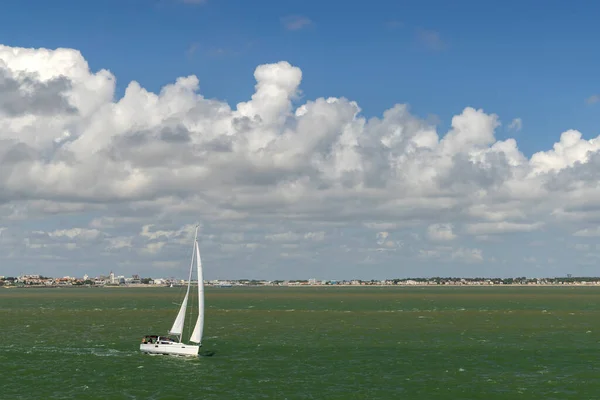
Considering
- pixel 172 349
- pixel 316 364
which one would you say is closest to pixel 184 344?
pixel 172 349

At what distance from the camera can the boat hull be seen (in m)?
87.7

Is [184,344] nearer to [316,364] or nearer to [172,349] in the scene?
[172,349]

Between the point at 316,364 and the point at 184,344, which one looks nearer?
the point at 316,364

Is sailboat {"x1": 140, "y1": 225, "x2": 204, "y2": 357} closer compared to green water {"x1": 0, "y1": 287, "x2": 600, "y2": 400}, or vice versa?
green water {"x1": 0, "y1": 287, "x2": 600, "y2": 400}

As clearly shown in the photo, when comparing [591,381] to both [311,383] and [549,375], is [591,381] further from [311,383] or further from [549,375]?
[311,383]

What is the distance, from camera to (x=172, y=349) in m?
89.2

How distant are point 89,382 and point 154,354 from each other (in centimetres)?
1987

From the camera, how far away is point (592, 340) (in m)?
105

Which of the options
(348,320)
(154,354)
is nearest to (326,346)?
(154,354)

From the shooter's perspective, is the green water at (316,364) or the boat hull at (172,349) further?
the boat hull at (172,349)

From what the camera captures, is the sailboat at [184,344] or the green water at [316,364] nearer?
the green water at [316,364]

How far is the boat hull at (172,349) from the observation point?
3452 inches

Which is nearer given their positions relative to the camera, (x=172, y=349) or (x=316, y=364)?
(x=316, y=364)

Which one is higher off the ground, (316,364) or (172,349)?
(172,349)
